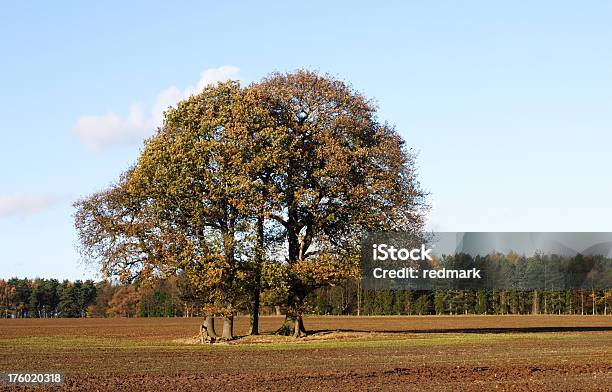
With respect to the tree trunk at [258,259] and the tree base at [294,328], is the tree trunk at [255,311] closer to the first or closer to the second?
the tree trunk at [258,259]

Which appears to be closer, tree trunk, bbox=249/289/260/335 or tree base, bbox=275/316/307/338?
tree trunk, bbox=249/289/260/335

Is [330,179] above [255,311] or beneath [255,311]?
above

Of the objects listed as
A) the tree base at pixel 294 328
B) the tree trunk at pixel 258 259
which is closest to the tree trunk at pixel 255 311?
the tree trunk at pixel 258 259

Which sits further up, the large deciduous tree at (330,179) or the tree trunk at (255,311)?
the large deciduous tree at (330,179)

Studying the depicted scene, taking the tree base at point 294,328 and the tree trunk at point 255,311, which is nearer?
the tree trunk at point 255,311

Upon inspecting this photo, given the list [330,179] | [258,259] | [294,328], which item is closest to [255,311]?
[294,328]

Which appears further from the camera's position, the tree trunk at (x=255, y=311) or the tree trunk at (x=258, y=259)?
A: the tree trunk at (x=255, y=311)

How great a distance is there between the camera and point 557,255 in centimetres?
6862

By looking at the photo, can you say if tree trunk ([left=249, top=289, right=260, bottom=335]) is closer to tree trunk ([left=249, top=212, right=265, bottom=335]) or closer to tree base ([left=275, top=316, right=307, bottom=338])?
tree trunk ([left=249, top=212, right=265, bottom=335])

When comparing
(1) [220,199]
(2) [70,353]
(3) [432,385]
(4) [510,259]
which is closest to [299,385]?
(3) [432,385]

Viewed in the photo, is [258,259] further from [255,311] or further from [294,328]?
[294,328]

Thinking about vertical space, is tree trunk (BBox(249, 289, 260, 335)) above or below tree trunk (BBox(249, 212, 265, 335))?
below

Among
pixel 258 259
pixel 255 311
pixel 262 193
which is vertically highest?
pixel 262 193

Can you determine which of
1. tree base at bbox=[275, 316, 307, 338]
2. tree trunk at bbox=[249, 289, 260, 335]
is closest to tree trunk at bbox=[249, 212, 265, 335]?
tree trunk at bbox=[249, 289, 260, 335]
